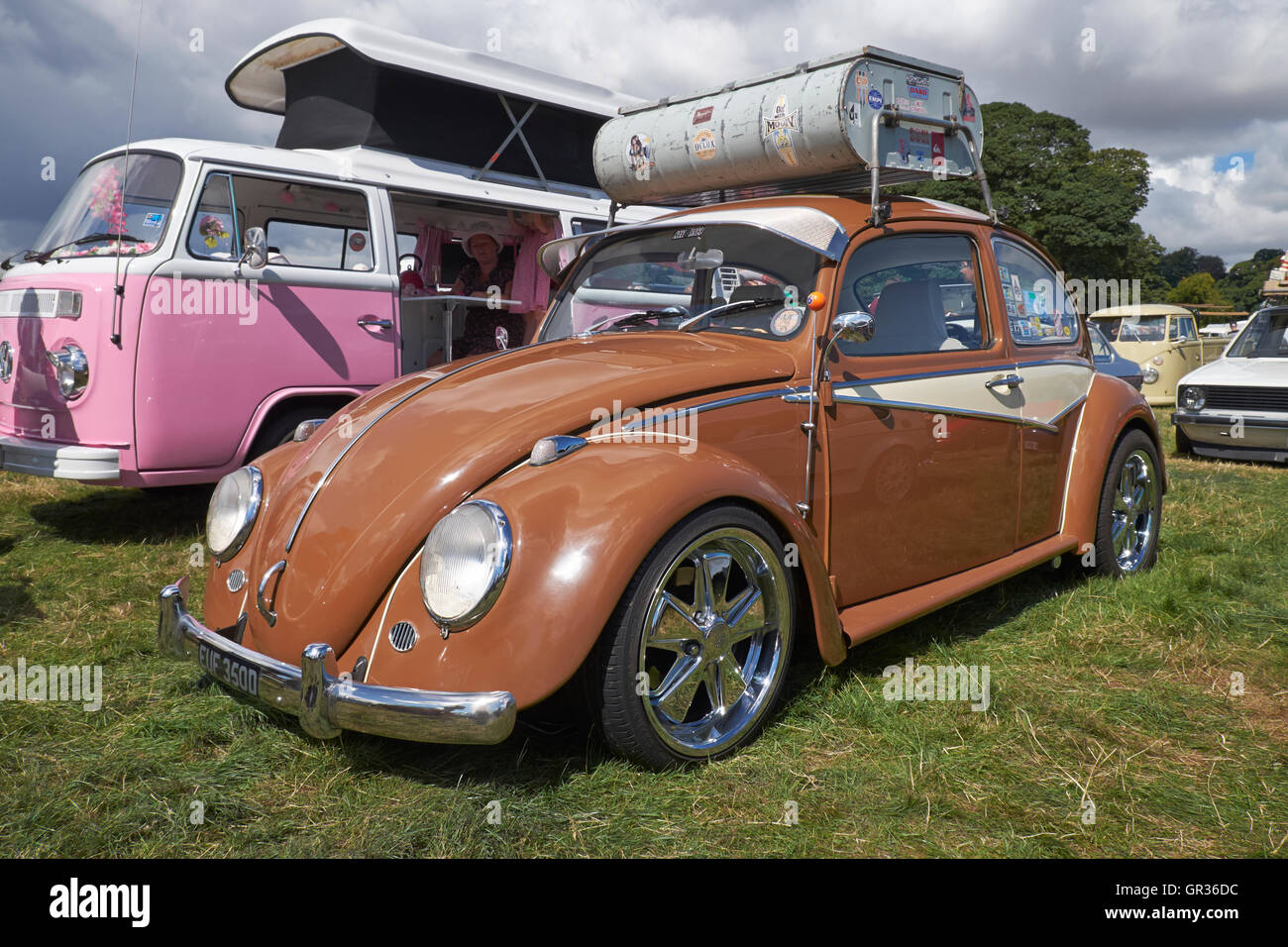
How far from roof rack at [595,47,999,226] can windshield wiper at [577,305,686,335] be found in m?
0.76

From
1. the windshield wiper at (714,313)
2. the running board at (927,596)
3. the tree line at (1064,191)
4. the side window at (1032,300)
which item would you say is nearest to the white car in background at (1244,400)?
the side window at (1032,300)

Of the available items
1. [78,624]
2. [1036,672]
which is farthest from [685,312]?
[78,624]

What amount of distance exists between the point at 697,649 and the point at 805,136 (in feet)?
6.83

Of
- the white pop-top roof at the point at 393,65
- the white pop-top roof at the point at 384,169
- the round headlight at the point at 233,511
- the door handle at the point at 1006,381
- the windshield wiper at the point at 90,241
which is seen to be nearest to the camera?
Result: the round headlight at the point at 233,511

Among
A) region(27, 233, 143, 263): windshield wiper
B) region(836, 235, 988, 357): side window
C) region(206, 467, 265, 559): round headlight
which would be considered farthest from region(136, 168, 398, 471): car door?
region(836, 235, 988, 357): side window

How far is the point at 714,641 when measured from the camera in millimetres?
2838

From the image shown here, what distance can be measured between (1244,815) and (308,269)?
5.46m

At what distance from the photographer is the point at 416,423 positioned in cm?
297

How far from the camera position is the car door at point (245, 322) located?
210 inches

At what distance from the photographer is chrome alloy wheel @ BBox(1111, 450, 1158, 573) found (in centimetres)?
483

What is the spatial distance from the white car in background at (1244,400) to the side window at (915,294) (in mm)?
6973

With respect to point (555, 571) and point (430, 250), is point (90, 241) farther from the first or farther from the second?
point (555, 571)

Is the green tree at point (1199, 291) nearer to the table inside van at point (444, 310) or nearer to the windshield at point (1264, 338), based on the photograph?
the windshield at point (1264, 338)

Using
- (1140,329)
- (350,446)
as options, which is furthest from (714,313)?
(1140,329)
